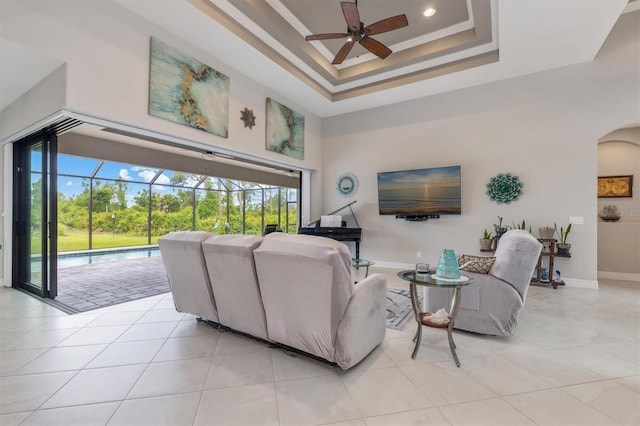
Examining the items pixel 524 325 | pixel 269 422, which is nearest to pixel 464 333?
pixel 524 325

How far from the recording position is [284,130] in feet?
19.1

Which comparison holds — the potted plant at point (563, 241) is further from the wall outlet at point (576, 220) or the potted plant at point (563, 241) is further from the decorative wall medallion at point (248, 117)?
the decorative wall medallion at point (248, 117)

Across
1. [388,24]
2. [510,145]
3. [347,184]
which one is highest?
[388,24]

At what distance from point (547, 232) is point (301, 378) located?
186 inches

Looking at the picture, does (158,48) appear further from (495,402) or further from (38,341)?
(495,402)

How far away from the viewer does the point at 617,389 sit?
6.10 ft

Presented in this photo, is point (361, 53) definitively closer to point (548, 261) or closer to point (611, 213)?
point (548, 261)

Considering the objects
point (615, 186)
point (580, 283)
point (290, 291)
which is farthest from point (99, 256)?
point (615, 186)

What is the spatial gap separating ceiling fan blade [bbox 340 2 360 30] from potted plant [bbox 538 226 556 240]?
4.30 metres

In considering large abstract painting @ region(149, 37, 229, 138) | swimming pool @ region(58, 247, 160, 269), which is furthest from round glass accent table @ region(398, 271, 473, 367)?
swimming pool @ region(58, 247, 160, 269)

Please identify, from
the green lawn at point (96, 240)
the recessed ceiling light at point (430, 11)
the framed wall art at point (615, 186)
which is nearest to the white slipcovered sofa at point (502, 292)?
the recessed ceiling light at point (430, 11)

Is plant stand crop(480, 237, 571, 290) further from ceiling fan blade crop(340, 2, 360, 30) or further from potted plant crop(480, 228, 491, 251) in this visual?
ceiling fan blade crop(340, 2, 360, 30)

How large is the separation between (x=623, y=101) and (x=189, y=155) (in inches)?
348

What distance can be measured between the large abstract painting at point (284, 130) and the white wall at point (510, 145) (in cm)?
127
